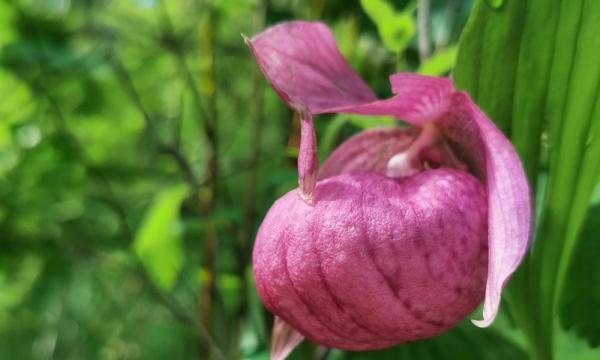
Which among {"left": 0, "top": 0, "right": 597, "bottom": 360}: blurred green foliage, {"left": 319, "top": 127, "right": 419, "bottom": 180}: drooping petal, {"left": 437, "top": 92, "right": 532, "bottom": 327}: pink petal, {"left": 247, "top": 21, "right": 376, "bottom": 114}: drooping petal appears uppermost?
{"left": 247, "top": 21, "right": 376, "bottom": 114}: drooping petal

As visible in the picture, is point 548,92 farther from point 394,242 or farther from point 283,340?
point 283,340

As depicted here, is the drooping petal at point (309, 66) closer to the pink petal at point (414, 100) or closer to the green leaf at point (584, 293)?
the pink petal at point (414, 100)

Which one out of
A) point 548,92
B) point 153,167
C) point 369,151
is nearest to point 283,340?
point 369,151

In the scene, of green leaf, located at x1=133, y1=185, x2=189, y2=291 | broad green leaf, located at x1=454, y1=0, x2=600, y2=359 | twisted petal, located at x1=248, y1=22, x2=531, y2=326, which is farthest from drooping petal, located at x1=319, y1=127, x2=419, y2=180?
green leaf, located at x1=133, y1=185, x2=189, y2=291

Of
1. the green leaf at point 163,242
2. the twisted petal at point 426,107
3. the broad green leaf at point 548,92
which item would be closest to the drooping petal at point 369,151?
the twisted petal at point 426,107

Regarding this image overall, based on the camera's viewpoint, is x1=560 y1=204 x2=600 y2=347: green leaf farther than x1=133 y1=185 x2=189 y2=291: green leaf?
No

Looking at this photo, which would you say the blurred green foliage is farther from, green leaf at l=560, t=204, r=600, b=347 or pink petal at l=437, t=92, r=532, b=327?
pink petal at l=437, t=92, r=532, b=327

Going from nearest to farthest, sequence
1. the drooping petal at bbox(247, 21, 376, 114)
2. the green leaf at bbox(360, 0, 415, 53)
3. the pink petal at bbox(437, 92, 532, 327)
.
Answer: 1. the pink petal at bbox(437, 92, 532, 327)
2. the drooping petal at bbox(247, 21, 376, 114)
3. the green leaf at bbox(360, 0, 415, 53)
